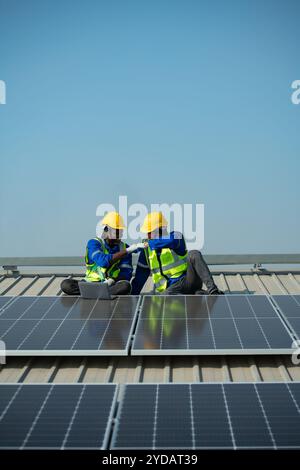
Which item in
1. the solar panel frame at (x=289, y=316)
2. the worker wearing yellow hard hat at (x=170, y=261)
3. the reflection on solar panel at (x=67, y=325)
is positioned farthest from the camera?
the worker wearing yellow hard hat at (x=170, y=261)

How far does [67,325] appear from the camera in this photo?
884cm

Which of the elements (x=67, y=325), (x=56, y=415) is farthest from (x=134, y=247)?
(x=56, y=415)

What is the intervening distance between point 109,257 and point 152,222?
1105mm

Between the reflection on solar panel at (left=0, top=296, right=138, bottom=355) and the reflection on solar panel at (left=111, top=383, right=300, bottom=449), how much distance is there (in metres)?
1.62

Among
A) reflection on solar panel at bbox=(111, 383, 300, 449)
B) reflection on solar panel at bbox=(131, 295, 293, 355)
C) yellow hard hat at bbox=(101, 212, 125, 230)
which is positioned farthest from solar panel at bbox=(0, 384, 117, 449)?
yellow hard hat at bbox=(101, 212, 125, 230)

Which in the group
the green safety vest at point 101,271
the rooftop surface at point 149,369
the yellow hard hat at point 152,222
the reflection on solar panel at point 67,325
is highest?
the yellow hard hat at point 152,222

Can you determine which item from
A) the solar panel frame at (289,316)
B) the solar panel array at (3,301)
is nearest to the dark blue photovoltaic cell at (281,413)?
the solar panel frame at (289,316)

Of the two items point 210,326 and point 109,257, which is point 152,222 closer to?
point 109,257

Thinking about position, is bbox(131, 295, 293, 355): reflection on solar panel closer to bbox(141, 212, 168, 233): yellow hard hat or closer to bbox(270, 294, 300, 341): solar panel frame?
bbox(270, 294, 300, 341): solar panel frame

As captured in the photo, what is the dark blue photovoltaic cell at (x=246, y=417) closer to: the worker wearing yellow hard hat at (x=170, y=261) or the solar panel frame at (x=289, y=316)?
the solar panel frame at (x=289, y=316)

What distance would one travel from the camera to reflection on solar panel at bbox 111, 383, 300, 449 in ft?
17.9

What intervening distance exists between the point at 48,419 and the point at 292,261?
31.3ft

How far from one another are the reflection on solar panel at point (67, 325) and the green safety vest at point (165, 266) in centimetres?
93

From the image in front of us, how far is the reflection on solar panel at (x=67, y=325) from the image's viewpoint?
26.4 ft
